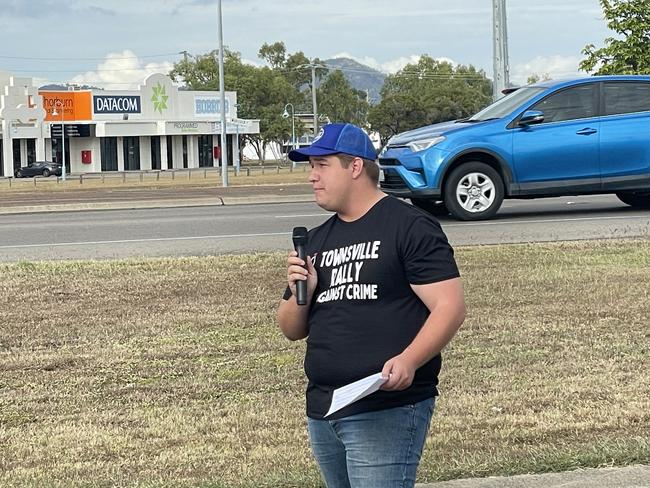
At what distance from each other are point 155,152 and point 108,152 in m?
3.55

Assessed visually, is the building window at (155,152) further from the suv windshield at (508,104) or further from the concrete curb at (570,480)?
the concrete curb at (570,480)

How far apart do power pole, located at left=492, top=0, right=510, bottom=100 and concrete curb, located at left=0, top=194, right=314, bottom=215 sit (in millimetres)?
4320

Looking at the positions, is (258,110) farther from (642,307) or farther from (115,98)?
(642,307)

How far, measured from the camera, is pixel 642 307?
279 inches

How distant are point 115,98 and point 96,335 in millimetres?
66239

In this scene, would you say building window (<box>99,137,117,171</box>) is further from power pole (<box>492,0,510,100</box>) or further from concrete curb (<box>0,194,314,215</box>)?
power pole (<box>492,0,510,100</box>)

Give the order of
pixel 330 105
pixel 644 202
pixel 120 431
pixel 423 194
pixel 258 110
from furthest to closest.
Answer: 1. pixel 330 105
2. pixel 258 110
3. pixel 644 202
4. pixel 423 194
5. pixel 120 431

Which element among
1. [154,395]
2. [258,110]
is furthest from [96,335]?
[258,110]

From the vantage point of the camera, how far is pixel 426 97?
93.4 m

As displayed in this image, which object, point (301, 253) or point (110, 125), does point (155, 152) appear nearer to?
point (110, 125)

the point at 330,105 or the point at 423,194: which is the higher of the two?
the point at 330,105

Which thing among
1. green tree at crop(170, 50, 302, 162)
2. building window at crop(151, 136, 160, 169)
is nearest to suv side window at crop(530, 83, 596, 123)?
building window at crop(151, 136, 160, 169)

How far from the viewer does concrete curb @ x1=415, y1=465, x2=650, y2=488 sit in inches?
161

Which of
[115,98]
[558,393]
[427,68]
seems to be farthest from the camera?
[427,68]
